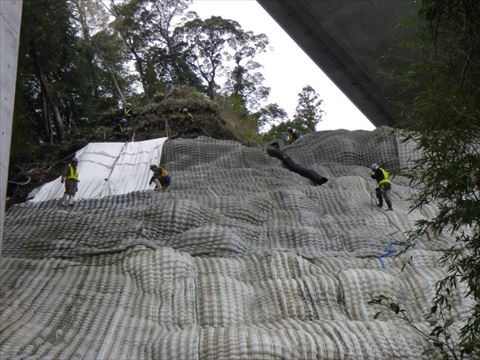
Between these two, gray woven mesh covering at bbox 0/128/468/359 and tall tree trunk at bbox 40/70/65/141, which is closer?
gray woven mesh covering at bbox 0/128/468/359

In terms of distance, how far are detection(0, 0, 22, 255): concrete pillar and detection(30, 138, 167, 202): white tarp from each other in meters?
7.50

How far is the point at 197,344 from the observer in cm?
546

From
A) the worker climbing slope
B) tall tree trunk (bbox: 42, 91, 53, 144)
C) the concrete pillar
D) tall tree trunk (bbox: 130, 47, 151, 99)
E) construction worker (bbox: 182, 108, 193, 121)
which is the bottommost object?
the worker climbing slope

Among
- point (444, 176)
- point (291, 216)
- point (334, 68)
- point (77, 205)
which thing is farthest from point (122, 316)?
point (334, 68)

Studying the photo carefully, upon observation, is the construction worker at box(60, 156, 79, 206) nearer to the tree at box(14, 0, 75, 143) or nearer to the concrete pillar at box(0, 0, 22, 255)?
the concrete pillar at box(0, 0, 22, 255)

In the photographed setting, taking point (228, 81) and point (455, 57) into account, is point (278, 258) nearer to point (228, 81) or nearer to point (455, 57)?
point (455, 57)

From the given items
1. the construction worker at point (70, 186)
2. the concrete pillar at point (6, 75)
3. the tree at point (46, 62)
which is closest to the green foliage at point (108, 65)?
the tree at point (46, 62)

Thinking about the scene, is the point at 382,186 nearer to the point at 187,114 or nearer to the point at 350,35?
the point at 350,35

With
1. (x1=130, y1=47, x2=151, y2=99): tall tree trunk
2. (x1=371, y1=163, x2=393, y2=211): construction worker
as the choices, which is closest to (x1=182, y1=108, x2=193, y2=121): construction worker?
(x1=130, y1=47, x2=151, y2=99): tall tree trunk

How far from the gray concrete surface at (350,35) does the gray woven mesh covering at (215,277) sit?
7.18 metres

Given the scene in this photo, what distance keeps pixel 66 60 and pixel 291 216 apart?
1559cm

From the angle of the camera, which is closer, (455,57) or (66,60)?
(455,57)

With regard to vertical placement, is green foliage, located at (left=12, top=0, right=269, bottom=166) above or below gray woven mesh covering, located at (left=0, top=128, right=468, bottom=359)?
above

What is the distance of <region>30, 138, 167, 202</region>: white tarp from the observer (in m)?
13.6
